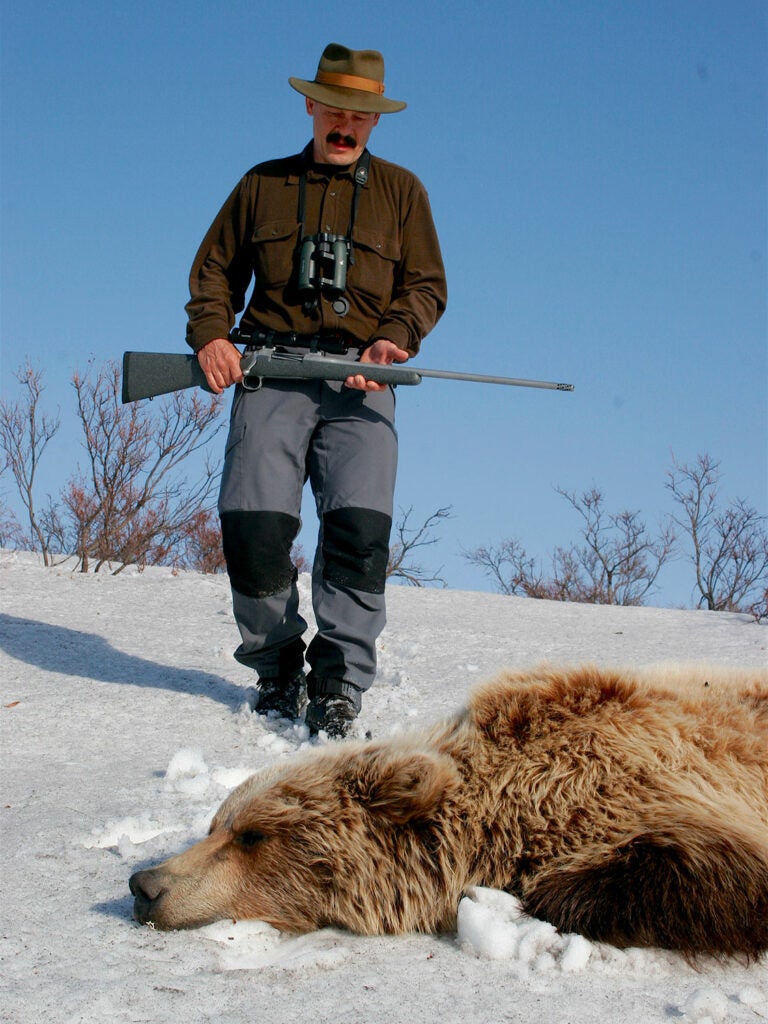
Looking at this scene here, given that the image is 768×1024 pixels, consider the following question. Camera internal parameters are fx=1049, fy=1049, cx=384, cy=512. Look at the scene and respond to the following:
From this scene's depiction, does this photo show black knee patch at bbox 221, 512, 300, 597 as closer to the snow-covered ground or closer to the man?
the man

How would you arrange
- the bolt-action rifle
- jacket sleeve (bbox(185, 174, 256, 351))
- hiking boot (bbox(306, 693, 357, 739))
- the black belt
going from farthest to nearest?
jacket sleeve (bbox(185, 174, 256, 351))
the black belt
the bolt-action rifle
hiking boot (bbox(306, 693, 357, 739))

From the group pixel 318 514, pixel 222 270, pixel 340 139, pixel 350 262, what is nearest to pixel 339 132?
pixel 340 139

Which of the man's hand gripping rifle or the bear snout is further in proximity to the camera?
the man's hand gripping rifle

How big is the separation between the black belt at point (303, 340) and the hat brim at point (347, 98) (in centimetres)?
108

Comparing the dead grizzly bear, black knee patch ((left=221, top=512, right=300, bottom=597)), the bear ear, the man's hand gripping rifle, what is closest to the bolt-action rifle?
the man's hand gripping rifle

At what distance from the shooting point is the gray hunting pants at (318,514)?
5.04m

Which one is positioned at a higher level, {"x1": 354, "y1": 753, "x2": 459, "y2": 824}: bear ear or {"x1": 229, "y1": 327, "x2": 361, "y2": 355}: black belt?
{"x1": 229, "y1": 327, "x2": 361, "y2": 355}: black belt

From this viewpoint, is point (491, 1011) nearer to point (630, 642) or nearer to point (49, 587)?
point (630, 642)

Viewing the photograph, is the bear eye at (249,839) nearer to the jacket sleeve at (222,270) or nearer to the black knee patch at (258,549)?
the black knee patch at (258,549)

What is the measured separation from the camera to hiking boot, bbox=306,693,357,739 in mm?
4832

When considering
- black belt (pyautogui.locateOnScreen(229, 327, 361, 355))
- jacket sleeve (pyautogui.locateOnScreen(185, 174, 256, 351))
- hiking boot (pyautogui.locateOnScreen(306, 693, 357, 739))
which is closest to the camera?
hiking boot (pyautogui.locateOnScreen(306, 693, 357, 739))

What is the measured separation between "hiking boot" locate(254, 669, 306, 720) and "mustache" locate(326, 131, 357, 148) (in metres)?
2.69

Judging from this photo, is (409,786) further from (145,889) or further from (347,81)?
(347,81)

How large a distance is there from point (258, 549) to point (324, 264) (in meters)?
1.44
